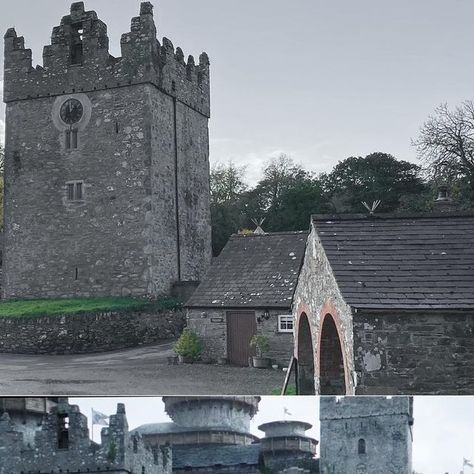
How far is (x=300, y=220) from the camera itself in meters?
12.7

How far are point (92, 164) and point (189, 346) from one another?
5211 millimetres

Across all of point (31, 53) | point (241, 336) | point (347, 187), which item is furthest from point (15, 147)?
point (347, 187)

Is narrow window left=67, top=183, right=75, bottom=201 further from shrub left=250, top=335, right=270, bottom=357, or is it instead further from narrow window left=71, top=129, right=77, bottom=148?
shrub left=250, top=335, right=270, bottom=357

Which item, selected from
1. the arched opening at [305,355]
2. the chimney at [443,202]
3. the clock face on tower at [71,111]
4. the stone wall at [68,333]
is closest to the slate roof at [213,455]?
the arched opening at [305,355]

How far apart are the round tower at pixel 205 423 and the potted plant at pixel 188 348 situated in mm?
8799

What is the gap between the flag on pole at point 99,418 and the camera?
14.5 ft

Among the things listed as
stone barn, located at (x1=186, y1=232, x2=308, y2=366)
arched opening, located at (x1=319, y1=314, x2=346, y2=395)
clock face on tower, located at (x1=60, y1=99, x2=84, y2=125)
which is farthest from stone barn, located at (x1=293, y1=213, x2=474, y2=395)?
clock face on tower, located at (x1=60, y1=99, x2=84, y2=125)

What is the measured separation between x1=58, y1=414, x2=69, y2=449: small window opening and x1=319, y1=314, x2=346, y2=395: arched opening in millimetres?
4013

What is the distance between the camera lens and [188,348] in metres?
13.4

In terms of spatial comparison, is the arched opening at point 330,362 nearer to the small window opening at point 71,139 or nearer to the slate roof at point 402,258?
the slate roof at point 402,258

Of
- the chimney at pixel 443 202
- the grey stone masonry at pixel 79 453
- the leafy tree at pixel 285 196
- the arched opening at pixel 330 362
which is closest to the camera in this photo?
the grey stone masonry at pixel 79 453

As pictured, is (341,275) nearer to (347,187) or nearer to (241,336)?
(347,187)

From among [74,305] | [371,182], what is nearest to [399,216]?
[371,182]

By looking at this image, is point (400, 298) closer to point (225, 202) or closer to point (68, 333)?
point (68, 333)
